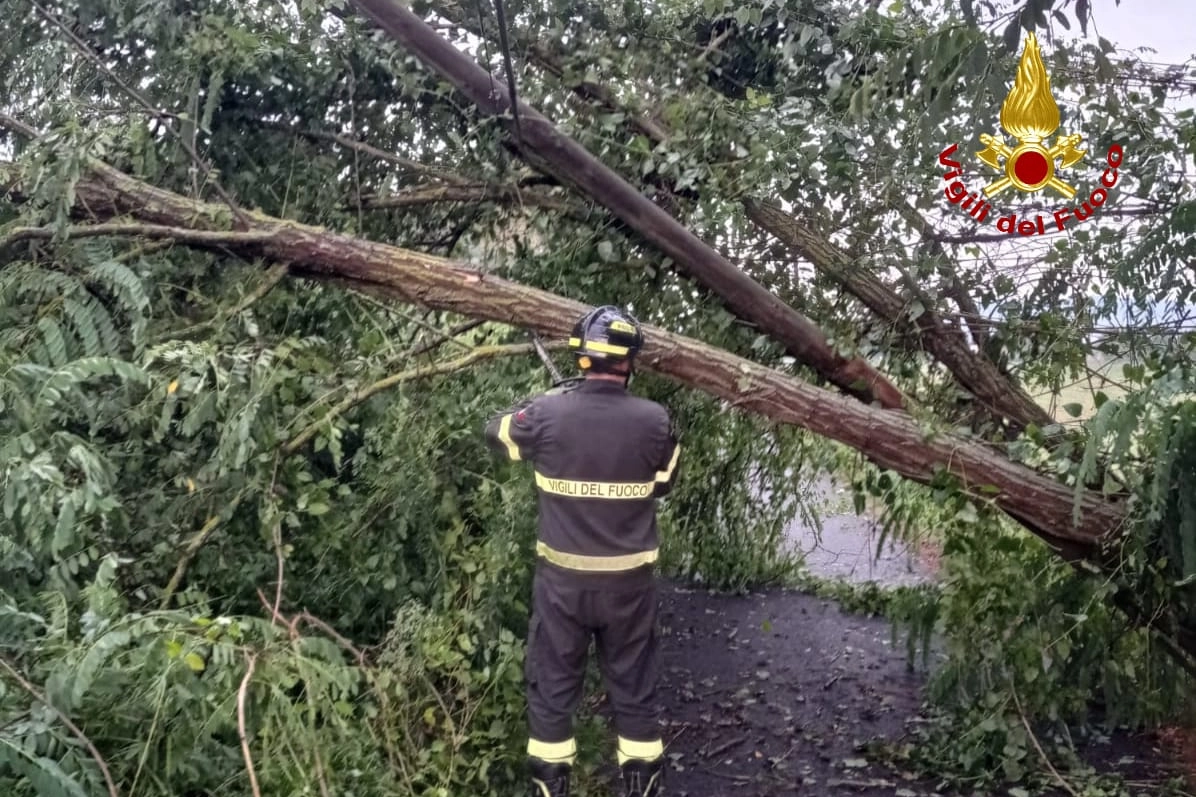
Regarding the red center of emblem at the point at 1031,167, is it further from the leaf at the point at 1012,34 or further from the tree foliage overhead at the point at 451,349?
the leaf at the point at 1012,34

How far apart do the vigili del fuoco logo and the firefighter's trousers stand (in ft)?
6.79

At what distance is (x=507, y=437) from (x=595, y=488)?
1.09 ft

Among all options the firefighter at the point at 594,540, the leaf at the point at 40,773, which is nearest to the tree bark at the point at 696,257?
the firefighter at the point at 594,540

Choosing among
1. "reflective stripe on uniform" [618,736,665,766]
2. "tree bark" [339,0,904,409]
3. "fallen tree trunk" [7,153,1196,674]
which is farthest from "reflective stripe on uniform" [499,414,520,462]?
"tree bark" [339,0,904,409]

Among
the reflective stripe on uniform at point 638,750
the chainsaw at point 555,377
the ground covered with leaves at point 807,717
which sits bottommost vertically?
the ground covered with leaves at point 807,717

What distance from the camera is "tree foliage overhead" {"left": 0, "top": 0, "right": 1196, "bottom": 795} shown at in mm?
2764

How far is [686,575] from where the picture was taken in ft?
21.4

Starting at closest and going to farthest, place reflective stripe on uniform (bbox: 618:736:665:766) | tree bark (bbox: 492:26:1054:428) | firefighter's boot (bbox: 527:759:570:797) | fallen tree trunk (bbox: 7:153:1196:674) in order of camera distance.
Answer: firefighter's boot (bbox: 527:759:570:797) < reflective stripe on uniform (bbox: 618:736:665:766) < fallen tree trunk (bbox: 7:153:1196:674) < tree bark (bbox: 492:26:1054:428)

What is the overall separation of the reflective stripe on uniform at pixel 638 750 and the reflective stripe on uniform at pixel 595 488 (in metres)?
0.87

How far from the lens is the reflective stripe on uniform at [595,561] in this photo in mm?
3113

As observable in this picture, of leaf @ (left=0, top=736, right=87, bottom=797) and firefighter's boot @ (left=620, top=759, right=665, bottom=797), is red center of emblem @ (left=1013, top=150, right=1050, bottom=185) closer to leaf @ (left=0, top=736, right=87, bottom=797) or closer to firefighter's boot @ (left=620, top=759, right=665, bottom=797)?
firefighter's boot @ (left=620, top=759, right=665, bottom=797)

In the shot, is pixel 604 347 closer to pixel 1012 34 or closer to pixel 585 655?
pixel 585 655

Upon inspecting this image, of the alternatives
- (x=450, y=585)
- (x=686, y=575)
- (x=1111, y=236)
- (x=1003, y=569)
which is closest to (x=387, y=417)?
(x=450, y=585)

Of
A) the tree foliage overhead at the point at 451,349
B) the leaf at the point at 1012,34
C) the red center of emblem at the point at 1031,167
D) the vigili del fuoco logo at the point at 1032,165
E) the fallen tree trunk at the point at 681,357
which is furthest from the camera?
the red center of emblem at the point at 1031,167
